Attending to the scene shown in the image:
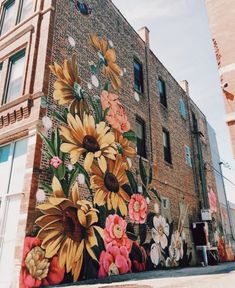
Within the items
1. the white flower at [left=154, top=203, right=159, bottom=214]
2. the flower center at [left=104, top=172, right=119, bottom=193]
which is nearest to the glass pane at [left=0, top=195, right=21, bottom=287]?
the flower center at [left=104, top=172, right=119, bottom=193]

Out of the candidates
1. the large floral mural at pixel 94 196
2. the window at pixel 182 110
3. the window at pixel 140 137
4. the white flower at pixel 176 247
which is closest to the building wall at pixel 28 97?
the large floral mural at pixel 94 196

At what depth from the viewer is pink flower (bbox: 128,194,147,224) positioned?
1088 centimetres

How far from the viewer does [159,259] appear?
11703 millimetres

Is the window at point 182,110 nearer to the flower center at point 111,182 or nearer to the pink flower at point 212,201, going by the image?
the pink flower at point 212,201

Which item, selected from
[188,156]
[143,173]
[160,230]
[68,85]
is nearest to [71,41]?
[68,85]

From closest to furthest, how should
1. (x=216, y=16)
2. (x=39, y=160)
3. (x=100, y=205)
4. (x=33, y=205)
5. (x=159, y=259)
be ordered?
1. (x=216, y=16)
2. (x=33, y=205)
3. (x=39, y=160)
4. (x=100, y=205)
5. (x=159, y=259)

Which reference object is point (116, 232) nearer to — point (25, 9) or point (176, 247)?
point (176, 247)

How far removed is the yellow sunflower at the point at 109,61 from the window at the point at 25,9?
262 centimetres

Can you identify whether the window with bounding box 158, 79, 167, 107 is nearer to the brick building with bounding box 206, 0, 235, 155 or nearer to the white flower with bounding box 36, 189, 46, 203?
the white flower with bounding box 36, 189, 46, 203

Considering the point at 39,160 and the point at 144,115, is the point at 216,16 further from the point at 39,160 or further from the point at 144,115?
the point at 144,115

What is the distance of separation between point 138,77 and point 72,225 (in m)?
9.19

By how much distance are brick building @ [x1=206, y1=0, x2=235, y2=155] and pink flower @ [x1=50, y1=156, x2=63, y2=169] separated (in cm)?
539

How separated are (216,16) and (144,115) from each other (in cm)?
939

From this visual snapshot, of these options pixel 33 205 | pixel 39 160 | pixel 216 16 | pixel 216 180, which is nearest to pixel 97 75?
pixel 39 160
